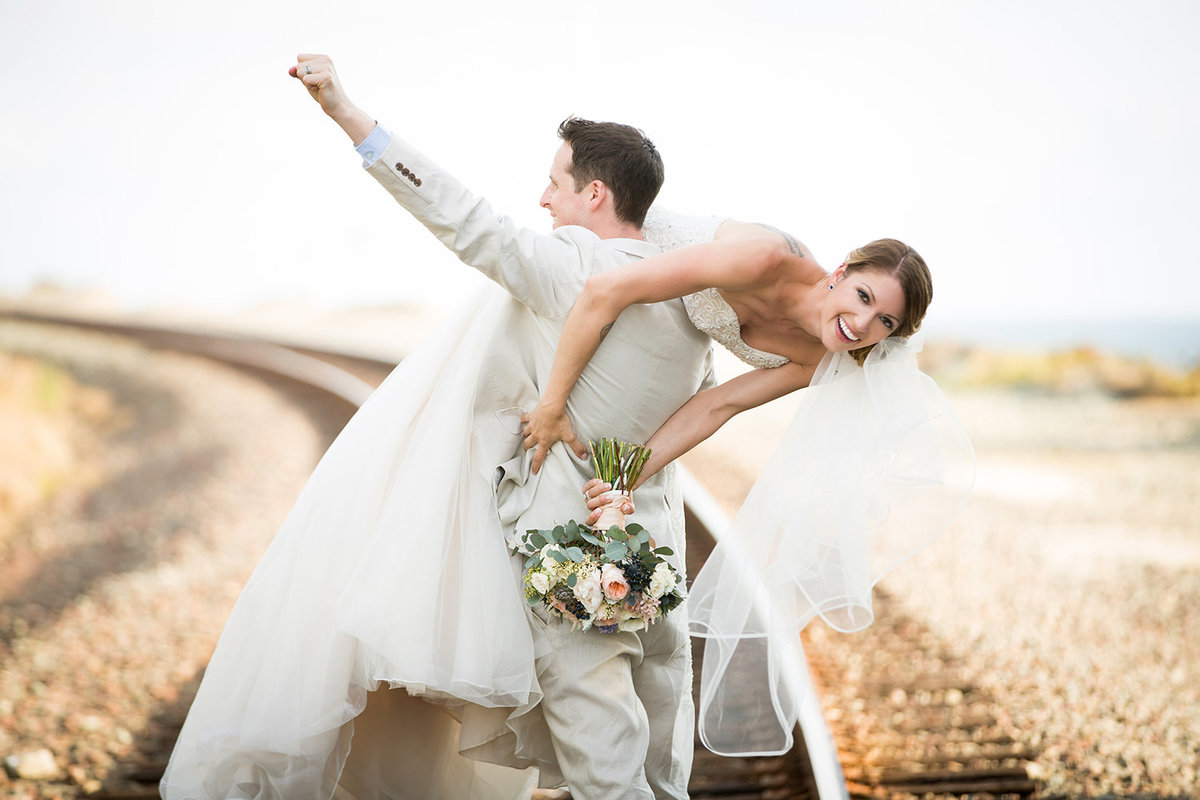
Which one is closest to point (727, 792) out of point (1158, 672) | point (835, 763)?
point (835, 763)

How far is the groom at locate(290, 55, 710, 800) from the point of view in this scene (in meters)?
2.48

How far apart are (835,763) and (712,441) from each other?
7.31 metres

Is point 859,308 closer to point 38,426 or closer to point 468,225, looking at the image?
point 468,225

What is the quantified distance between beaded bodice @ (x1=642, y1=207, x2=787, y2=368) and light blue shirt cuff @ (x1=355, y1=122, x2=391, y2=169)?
83 cm

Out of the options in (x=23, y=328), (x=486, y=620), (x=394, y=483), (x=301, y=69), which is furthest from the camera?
(x=23, y=328)

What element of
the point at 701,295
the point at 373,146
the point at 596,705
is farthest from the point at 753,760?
the point at 373,146

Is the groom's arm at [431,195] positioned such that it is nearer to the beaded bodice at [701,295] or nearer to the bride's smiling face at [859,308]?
the beaded bodice at [701,295]

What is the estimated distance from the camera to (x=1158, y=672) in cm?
567

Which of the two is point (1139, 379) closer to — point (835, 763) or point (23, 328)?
point (835, 763)

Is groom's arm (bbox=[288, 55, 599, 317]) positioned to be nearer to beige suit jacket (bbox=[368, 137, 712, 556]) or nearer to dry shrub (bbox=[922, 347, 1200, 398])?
beige suit jacket (bbox=[368, 137, 712, 556])

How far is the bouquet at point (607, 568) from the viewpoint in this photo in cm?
257

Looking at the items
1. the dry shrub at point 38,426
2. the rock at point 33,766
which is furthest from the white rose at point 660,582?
the dry shrub at point 38,426

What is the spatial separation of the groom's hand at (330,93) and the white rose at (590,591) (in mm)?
1256

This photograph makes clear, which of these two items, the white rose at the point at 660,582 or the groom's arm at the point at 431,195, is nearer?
the groom's arm at the point at 431,195
